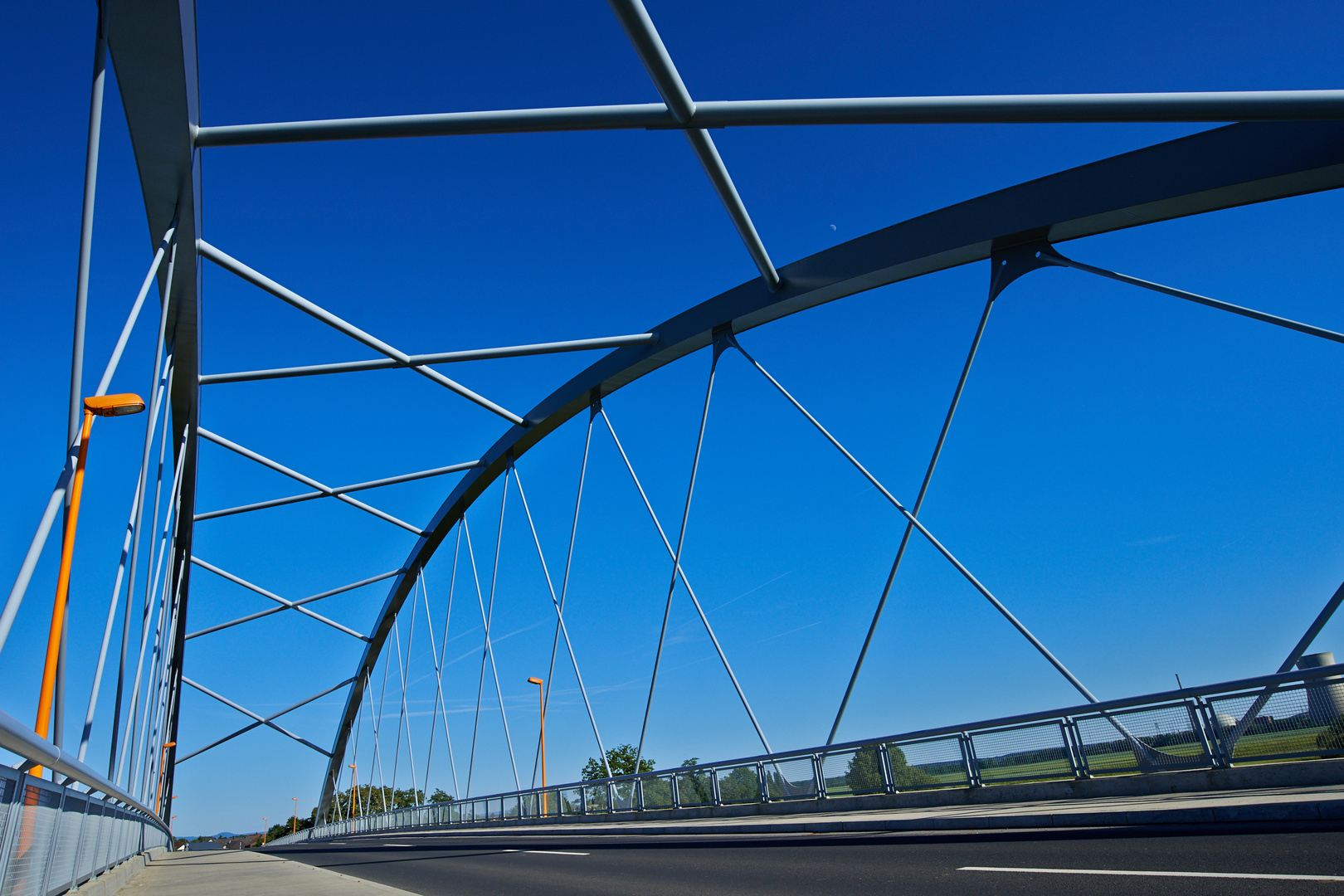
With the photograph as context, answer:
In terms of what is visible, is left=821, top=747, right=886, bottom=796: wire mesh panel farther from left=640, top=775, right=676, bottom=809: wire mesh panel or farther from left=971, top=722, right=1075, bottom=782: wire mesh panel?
left=640, top=775, right=676, bottom=809: wire mesh panel

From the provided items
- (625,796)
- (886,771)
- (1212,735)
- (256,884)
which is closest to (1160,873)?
(1212,735)

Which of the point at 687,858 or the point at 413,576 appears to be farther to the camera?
the point at 413,576

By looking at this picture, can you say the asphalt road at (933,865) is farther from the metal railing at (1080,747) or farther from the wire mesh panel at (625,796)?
the wire mesh panel at (625,796)

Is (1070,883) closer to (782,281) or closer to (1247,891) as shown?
(1247,891)

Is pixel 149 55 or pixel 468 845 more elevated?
pixel 149 55

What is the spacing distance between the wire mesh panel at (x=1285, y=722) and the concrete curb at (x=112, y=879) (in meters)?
9.26

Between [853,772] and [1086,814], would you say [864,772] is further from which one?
[1086,814]

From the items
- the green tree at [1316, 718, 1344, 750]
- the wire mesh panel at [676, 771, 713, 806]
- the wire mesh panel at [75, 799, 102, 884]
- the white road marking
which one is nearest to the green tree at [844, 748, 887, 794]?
the wire mesh panel at [676, 771, 713, 806]

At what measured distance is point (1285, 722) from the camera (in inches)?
273

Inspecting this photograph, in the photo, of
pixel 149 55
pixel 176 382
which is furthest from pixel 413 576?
pixel 149 55

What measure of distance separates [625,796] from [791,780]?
578 centimetres

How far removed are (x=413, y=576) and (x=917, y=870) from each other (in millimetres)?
28659

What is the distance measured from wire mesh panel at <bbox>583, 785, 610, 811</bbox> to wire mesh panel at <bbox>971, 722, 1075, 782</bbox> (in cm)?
1017

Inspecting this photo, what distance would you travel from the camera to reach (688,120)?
684 centimetres
